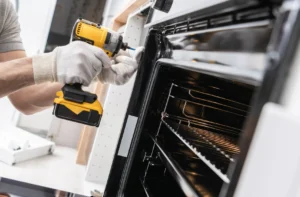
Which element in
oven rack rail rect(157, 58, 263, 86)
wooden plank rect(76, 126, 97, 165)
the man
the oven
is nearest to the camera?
oven rack rail rect(157, 58, 263, 86)

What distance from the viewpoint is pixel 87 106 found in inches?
42.3

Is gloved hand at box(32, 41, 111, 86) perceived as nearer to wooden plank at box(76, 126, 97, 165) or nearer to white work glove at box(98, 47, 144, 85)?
white work glove at box(98, 47, 144, 85)

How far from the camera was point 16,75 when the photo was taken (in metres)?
1.20

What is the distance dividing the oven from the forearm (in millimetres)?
458

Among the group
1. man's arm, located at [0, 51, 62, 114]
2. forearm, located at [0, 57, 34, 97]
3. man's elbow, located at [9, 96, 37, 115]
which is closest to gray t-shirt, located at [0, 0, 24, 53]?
man's arm, located at [0, 51, 62, 114]

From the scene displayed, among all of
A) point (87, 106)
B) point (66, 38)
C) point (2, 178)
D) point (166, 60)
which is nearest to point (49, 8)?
point (66, 38)

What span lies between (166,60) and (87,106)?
1.18 ft

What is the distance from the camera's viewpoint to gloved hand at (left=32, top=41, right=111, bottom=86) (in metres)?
1.06

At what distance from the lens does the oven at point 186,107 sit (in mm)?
638

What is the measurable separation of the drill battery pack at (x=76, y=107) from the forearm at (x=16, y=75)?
21cm

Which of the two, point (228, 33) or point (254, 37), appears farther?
point (228, 33)

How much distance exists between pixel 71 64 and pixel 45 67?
151mm

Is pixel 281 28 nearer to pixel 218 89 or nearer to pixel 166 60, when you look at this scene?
pixel 166 60

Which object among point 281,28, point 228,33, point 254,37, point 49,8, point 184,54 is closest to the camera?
point 281,28
